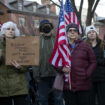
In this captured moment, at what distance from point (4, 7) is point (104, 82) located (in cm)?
3711

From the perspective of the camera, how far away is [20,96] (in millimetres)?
4203

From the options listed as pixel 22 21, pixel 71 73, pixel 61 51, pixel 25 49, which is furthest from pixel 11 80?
pixel 22 21

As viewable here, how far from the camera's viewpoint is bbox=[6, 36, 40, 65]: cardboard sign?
4.09 metres

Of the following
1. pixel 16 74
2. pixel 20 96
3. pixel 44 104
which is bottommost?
pixel 44 104

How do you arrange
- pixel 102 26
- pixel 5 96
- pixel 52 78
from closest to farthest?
pixel 5 96 < pixel 52 78 < pixel 102 26

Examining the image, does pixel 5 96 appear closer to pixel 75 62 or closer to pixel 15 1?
pixel 75 62

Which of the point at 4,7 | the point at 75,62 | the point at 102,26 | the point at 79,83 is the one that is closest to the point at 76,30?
the point at 75,62

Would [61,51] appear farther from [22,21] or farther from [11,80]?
[22,21]

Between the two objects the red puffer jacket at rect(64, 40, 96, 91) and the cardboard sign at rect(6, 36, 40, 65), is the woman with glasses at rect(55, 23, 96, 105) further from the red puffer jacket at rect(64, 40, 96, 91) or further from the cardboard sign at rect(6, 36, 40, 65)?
the cardboard sign at rect(6, 36, 40, 65)

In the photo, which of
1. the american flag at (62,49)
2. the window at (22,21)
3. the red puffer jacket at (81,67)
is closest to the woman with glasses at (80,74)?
the red puffer jacket at (81,67)

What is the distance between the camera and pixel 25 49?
163 inches

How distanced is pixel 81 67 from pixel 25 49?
98 centimetres

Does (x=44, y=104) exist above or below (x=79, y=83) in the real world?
below

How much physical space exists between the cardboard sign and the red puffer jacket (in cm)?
65
